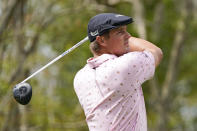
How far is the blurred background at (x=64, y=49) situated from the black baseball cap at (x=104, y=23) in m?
3.99

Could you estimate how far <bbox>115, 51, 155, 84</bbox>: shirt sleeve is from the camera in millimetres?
3074

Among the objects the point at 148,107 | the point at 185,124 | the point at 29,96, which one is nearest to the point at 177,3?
the point at 148,107

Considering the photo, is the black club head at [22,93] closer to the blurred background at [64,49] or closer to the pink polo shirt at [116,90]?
the pink polo shirt at [116,90]

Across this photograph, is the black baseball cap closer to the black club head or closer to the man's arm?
the man's arm

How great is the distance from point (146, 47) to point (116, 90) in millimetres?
352

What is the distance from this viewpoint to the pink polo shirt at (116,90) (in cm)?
311

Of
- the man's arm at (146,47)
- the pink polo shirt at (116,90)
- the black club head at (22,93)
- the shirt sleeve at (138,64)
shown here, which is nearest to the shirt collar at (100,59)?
the pink polo shirt at (116,90)

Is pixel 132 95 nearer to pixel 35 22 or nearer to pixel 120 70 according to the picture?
pixel 120 70

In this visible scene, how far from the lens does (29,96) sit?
348 cm

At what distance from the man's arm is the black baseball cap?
22cm

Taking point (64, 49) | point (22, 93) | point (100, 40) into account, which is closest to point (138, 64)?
point (100, 40)

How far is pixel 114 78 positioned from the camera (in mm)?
3115

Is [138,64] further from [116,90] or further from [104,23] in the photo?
[104,23]

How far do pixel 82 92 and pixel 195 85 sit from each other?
22.3 m
